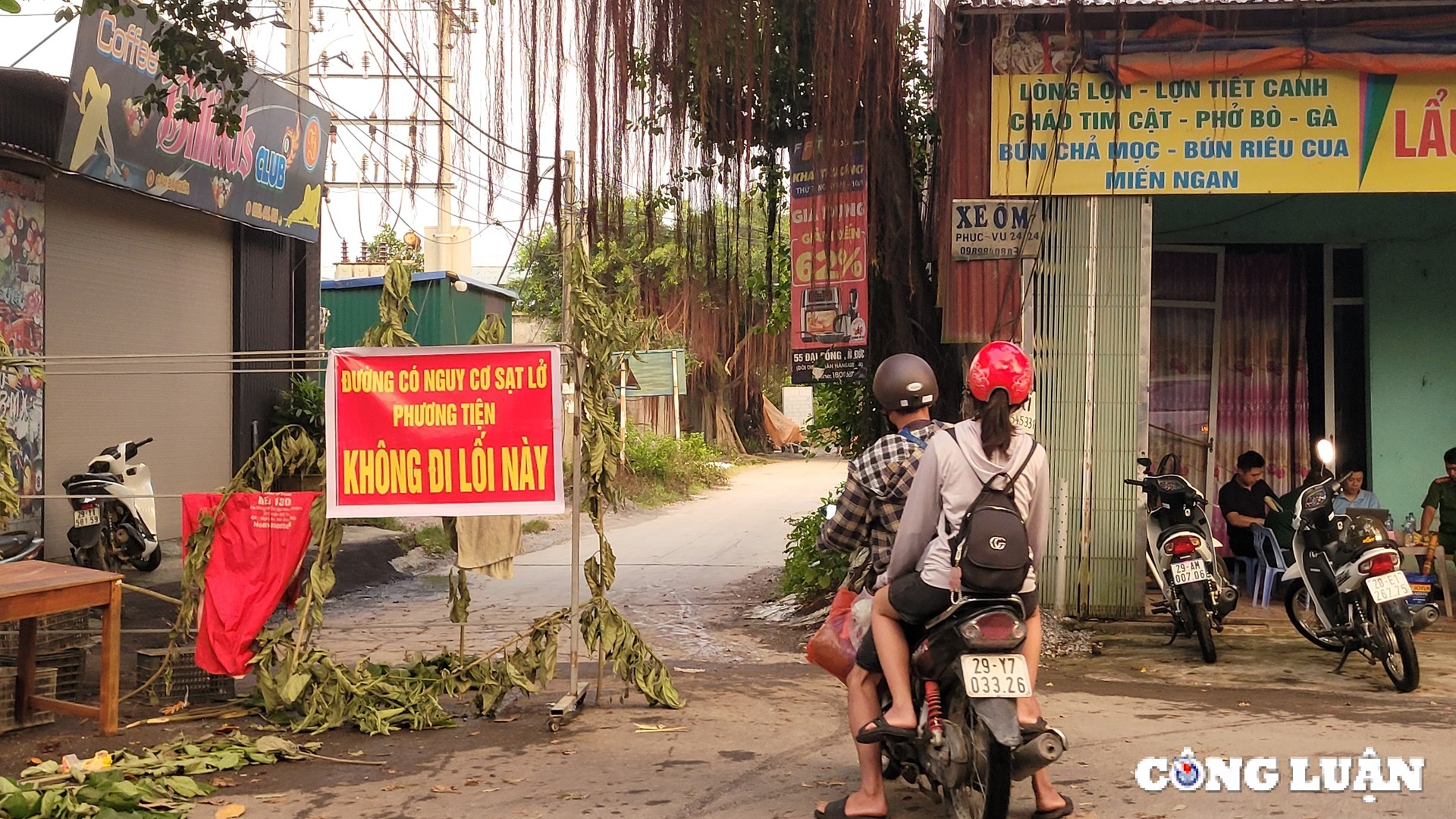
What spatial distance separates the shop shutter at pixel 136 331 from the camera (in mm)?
11102

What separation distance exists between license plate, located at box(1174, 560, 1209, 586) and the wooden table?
5.92 metres

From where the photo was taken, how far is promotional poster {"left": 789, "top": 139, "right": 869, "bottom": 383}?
9.02 metres

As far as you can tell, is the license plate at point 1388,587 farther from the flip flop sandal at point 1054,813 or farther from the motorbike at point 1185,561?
the flip flop sandal at point 1054,813

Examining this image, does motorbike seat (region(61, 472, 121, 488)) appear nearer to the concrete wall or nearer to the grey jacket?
the grey jacket

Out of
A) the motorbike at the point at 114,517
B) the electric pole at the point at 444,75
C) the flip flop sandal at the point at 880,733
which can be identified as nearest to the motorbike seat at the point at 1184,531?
the flip flop sandal at the point at 880,733

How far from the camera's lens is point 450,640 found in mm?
8734

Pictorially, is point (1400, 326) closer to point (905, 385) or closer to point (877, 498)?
point (905, 385)

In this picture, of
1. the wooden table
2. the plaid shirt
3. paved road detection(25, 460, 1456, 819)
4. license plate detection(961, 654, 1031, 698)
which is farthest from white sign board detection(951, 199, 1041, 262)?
the wooden table

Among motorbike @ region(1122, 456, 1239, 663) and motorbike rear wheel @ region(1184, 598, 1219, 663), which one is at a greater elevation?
motorbike @ region(1122, 456, 1239, 663)

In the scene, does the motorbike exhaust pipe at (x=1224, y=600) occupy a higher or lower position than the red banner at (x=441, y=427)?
lower

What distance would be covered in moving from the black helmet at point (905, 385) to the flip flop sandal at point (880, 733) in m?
1.18

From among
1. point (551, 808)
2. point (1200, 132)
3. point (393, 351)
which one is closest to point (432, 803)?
point (551, 808)

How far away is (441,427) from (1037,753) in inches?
131

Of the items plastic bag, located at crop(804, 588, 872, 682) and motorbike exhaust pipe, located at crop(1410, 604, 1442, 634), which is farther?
motorbike exhaust pipe, located at crop(1410, 604, 1442, 634)
